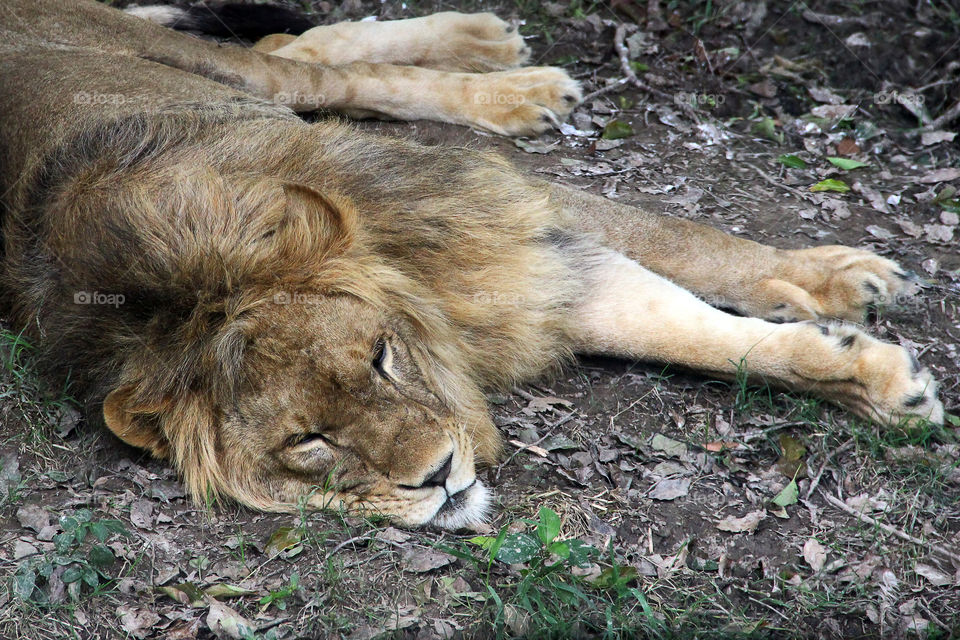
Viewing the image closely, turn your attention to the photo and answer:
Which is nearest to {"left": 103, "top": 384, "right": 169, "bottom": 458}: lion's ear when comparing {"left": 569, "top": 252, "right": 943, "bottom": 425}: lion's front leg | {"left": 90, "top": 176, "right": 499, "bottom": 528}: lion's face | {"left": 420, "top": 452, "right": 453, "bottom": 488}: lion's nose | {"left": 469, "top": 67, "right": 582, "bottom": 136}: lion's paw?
{"left": 90, "top": 176, "right": 499, "bottom": 528}: lion's face

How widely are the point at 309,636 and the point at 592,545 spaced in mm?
988

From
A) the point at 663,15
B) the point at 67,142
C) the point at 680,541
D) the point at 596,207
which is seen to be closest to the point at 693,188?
the point at 596,207

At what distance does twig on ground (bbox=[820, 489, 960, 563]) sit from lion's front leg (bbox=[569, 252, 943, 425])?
1.34 ft

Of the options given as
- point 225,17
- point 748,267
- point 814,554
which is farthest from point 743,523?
point 225,17

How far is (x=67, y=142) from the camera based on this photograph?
360 cm

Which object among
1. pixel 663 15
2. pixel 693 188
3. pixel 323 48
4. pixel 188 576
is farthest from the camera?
pixel 663 15

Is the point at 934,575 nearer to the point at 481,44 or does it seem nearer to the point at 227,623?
the point at 227,623

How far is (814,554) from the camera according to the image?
10.0 ft

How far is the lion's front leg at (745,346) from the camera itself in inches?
133

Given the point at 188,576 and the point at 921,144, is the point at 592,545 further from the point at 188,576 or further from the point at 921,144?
the point at 921,144

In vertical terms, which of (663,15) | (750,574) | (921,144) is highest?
(663,15)

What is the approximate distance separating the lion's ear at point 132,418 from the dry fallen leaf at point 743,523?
6.56 ft

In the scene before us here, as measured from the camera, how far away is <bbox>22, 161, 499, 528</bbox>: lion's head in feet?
9.24

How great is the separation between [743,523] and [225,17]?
4827mm
